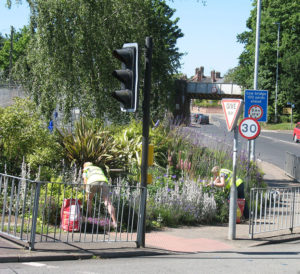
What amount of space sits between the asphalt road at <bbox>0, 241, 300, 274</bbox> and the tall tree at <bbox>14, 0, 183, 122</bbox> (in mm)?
7818

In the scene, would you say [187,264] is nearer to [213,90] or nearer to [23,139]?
[23,139]

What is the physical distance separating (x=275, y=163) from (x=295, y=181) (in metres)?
6.58

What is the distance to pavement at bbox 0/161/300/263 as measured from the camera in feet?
23.3

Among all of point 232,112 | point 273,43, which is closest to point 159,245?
point 232,112

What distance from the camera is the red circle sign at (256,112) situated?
1399 centimetres

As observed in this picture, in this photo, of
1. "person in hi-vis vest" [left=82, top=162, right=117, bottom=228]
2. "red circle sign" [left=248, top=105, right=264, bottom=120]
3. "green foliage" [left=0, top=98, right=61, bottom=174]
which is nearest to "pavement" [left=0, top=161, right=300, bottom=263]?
"person in hi-vis vest" [left=82, top=162, right=117, bottom=228]

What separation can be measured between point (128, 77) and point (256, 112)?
7124mm

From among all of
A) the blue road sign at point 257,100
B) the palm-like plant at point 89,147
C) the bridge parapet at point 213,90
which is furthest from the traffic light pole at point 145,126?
the bridge parapet at point 213,90

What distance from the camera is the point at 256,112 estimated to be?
555 inches

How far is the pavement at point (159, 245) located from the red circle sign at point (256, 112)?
139 inches

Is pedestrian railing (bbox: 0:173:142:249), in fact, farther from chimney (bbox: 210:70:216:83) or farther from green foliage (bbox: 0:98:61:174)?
chimney (bbox: 210:70:216:83)

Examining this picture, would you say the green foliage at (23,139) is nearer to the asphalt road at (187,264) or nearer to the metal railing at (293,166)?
the asphalt road at (187,264)

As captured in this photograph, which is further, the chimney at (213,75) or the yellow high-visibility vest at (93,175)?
the chimney at (213,75)

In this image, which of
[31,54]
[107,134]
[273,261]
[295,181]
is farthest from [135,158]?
[295,181]
